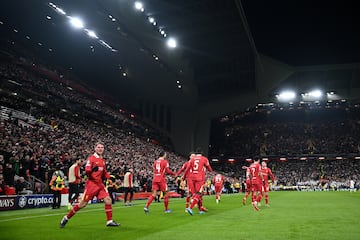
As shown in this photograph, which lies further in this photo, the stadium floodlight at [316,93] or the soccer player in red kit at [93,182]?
the stadium floodlight at [316,93]

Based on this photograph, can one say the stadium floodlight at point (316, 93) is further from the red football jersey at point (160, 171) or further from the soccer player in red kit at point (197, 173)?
the red football jersey at point (160, 171)

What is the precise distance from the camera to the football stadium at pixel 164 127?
1227 centimetres

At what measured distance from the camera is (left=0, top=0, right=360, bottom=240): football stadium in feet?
40.3

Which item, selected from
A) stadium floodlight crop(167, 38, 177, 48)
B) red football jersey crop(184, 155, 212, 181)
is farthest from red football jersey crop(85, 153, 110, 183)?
stadium floodlight crop(167, 38, 177, 48)

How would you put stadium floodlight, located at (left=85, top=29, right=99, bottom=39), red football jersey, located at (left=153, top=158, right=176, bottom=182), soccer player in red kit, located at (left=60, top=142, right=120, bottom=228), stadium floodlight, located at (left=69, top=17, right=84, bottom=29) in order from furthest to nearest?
stadium floodlight, located at (left=85, top=29, right=99, bottom=39)
stadium floodlight, located at (left=69, top=17, right=84, bottom=29)
red football jersey, located at (left=153, top=158, right=176, bottom=182)
soccer player in red kit, located at (left=60, top=142, right=120, bottom=228)

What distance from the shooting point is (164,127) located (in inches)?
2317

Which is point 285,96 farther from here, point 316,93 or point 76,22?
point 76,22

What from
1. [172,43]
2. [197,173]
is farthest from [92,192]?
[172,43]

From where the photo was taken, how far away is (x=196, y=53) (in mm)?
49781

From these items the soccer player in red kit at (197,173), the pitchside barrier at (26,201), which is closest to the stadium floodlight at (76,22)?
the pitchside barrier at (26,201)

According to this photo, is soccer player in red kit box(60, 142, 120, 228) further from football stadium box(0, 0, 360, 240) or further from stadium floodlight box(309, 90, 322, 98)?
stadium floodlight box(309, 90, 322, 98)

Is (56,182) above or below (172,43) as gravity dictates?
below

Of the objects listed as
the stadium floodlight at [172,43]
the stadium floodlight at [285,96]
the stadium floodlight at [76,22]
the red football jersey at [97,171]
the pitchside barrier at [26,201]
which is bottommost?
the pitchside barrier at [26,201]

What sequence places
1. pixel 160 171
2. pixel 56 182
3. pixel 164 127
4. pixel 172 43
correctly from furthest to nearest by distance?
pixel 164 127 < pixel 172 43 < pixel 56 182 < pixel 160 171
